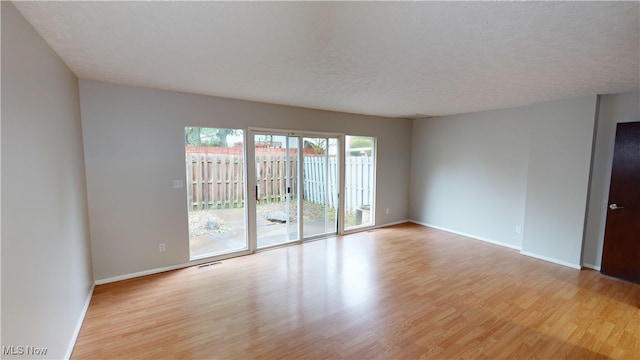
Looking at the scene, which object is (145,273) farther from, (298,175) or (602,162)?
(602,162)

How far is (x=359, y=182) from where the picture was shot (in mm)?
5805

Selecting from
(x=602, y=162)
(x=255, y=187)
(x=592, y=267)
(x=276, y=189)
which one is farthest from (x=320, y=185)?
(x=592, y=267)

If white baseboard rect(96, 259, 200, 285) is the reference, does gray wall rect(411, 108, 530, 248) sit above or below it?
above

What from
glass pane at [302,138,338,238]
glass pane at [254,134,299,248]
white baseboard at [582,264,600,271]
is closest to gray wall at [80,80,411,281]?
glass pane at [254,134,299,248]

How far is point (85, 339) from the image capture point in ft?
7.56

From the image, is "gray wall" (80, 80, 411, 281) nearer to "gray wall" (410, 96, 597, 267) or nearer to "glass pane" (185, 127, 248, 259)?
"glass pane" (185, 127, 248, 259)

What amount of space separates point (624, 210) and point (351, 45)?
163 inches

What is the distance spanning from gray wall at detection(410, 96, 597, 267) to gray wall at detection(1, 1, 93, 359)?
5.69 m

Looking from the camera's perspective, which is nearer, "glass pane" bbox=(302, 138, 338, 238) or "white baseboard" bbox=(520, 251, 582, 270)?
"white baseboard" bbox=(520, 251, 582, 270)

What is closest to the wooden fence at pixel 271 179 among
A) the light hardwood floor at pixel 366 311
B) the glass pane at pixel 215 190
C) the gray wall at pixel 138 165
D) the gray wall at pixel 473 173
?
the glass pane at pixel 215 190

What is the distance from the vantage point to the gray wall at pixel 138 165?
3166mm

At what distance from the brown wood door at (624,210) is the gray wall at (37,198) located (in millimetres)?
5816

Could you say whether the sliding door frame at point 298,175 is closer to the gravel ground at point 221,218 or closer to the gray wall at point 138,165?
the gravel ground at point 221,218

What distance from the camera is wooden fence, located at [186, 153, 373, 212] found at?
12.8 ft
